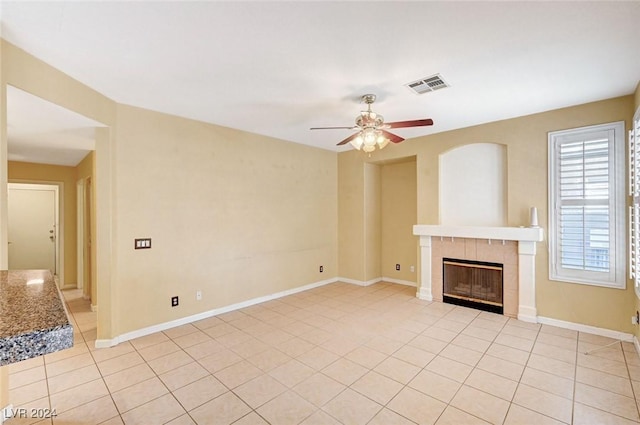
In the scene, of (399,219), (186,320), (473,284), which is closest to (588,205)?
(473,284)

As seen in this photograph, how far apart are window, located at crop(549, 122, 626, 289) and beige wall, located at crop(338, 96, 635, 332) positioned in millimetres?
85

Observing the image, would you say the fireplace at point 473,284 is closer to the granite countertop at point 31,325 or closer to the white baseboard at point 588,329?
the white baseboard at point 588,329

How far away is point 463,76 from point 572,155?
2054 mm

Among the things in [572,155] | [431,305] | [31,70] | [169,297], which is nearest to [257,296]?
[169,297]

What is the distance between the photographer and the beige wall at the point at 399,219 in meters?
5.82

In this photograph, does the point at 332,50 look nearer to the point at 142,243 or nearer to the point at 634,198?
the point at 142,243

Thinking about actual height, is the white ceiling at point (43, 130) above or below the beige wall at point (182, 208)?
above

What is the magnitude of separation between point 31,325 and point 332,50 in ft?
7.72

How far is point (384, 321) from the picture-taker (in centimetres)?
400

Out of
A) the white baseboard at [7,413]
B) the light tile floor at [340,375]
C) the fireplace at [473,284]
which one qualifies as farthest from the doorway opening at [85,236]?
the fireplace at [473,284]

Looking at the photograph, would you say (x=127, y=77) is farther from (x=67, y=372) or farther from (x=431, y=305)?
(x=431, y=305)

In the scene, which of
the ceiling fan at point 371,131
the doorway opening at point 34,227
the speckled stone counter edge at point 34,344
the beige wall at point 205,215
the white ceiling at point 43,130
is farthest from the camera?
the doorway opening at point 34,227

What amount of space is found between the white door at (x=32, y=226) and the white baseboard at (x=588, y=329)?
843 cm

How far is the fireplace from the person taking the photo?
170 inches
